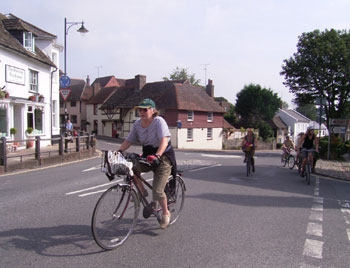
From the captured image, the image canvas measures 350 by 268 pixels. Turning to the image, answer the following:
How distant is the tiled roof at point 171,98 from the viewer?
4306cm

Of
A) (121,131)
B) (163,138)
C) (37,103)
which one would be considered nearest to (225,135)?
(121,131)

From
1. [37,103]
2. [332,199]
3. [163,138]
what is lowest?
[332,199]

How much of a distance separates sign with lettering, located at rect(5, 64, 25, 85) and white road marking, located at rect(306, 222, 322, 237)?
57.4ft

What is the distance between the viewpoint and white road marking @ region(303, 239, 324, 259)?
423cm

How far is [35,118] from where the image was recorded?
21.6 m

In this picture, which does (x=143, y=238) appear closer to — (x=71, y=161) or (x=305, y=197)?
(x=305, y=197)

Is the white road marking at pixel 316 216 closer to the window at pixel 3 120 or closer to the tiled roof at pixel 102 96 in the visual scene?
the window at pixel 3 120

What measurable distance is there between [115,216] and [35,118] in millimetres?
19291

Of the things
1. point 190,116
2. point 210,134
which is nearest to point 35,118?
point 190,116

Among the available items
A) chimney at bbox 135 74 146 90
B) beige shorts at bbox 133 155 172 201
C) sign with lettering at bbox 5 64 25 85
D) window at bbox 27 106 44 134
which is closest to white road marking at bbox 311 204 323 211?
beige shorts at bbox 133 155 172 201

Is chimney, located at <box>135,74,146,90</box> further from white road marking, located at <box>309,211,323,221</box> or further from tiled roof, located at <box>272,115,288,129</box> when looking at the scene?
white road marking, located at <box>309,211,323,221</box>

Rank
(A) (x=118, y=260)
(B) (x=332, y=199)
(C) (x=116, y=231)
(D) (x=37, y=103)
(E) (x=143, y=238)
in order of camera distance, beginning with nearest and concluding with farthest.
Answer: (A) (x=118, y=260) < (C) (x=116, y=231) < (E) (x=143, y=238) < (B) (x=332, y=199) < (D) (x=37, y=103)

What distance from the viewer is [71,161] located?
→ 16.4 metres

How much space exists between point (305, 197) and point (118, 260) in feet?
18.9
